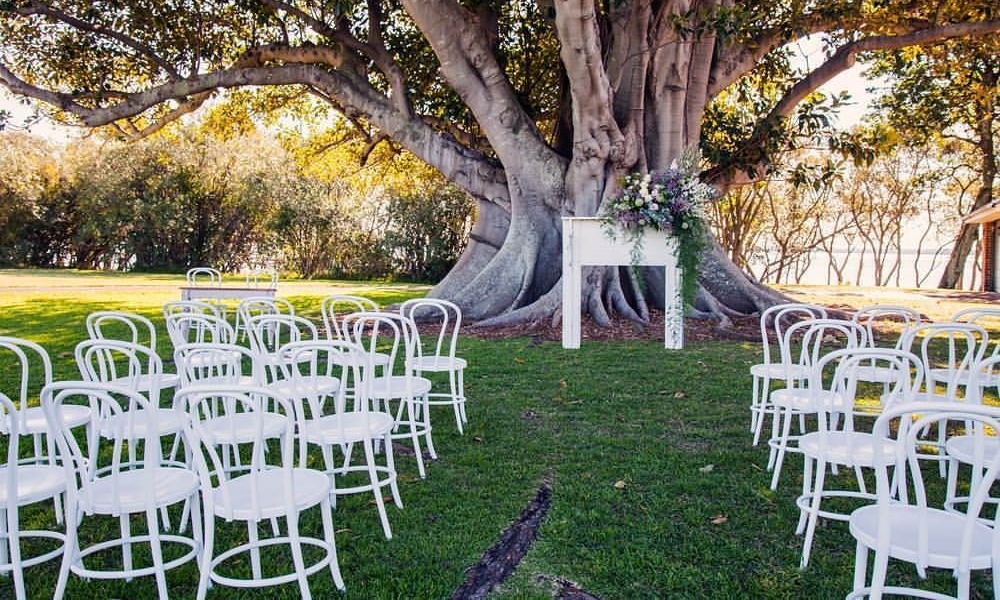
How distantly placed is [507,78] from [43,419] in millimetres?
8115

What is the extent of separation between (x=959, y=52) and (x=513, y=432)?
35.4 feet

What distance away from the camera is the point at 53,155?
963 inches

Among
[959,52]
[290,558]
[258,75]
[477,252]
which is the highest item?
[959,52]

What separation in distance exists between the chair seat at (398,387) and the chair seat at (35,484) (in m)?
1.64

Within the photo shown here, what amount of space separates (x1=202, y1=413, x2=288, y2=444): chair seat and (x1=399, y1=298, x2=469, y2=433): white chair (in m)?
1.31


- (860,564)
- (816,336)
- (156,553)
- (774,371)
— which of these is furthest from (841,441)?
(156,553)

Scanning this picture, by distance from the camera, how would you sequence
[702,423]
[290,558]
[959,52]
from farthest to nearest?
[959,52] → [702,423] → [290,558]

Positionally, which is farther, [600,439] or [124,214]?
[124,214]

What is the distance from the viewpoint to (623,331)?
8.81 metres

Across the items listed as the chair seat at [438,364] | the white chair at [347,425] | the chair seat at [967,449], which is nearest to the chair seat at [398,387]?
the white chair at [347,425]

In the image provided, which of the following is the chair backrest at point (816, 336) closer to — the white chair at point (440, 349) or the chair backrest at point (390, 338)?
the white chair at point (440, 349)

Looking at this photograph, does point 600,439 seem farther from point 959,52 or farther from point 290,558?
point 959,52

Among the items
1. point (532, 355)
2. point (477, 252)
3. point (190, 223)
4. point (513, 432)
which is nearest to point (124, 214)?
point (190, 223)

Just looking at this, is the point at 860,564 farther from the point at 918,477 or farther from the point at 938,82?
the point at 938,82
